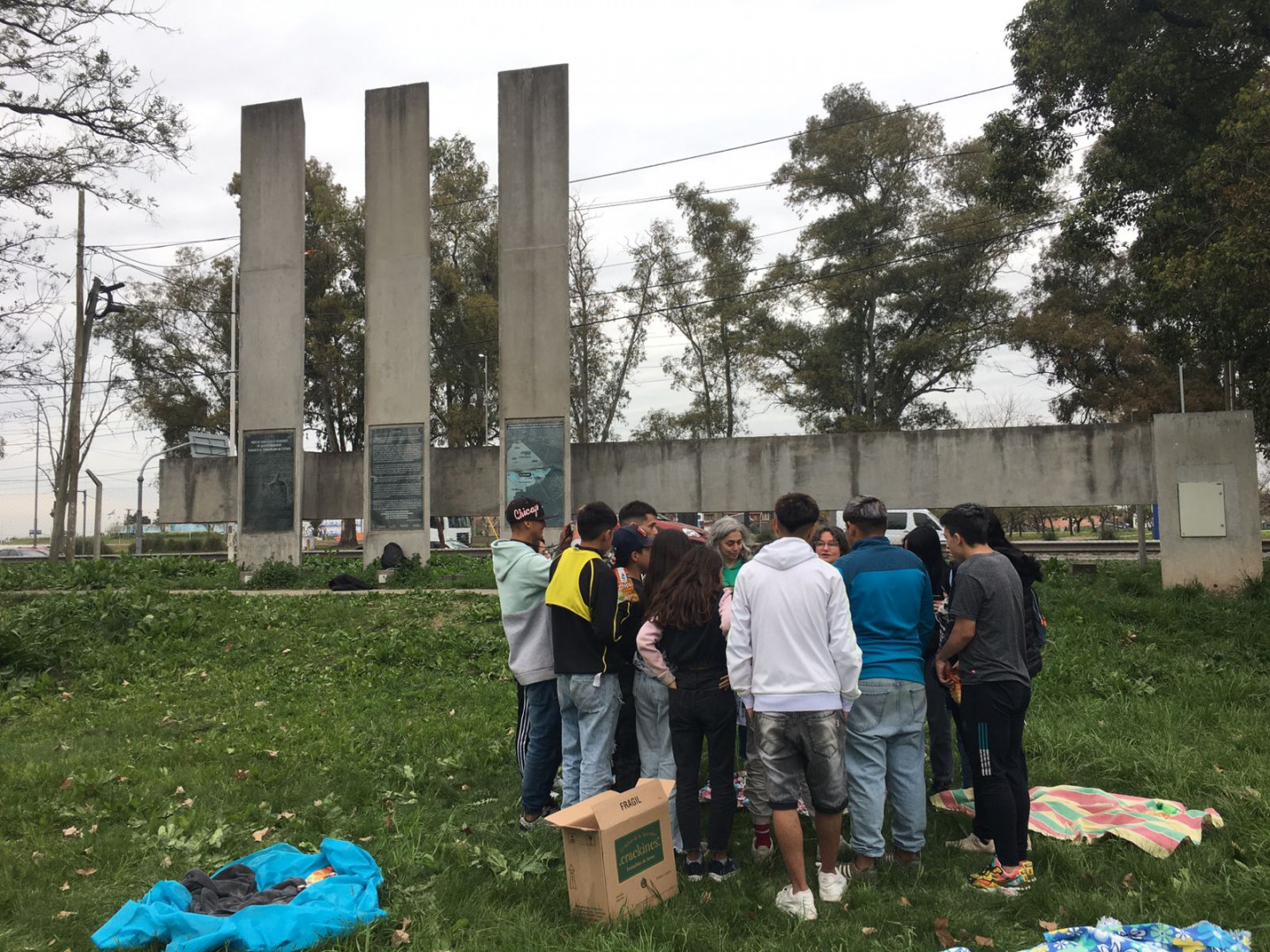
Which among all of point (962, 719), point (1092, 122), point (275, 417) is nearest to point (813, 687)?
point (962, 719)

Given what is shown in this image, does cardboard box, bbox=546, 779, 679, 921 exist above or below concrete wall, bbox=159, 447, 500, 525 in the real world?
below

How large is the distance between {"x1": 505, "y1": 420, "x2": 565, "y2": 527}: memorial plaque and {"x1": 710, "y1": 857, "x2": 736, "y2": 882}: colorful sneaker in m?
11.5

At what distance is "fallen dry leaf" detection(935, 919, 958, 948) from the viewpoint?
388cm

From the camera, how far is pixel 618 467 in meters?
17.4

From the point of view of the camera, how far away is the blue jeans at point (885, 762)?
15.1 feet

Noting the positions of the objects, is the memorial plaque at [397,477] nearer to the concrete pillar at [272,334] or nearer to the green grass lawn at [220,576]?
the green grass lawn at [220,576]

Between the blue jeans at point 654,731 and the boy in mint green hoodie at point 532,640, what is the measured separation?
2.13 ft

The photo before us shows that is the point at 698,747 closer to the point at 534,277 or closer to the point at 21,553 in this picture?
the point at 534,277

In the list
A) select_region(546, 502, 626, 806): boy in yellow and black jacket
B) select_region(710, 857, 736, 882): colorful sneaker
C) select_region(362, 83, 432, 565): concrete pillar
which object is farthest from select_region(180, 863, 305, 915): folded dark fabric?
select_region(362, 83, 432, 565): concrete pillar

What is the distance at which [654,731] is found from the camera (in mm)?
5062

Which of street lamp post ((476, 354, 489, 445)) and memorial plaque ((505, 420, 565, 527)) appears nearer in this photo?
memorial plaque ((505, 420, 565, 527))

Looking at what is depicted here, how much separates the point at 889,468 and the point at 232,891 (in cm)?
1390

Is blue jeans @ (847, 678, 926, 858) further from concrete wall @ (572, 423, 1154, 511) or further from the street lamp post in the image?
the street lamp post

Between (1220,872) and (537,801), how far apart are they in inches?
140
